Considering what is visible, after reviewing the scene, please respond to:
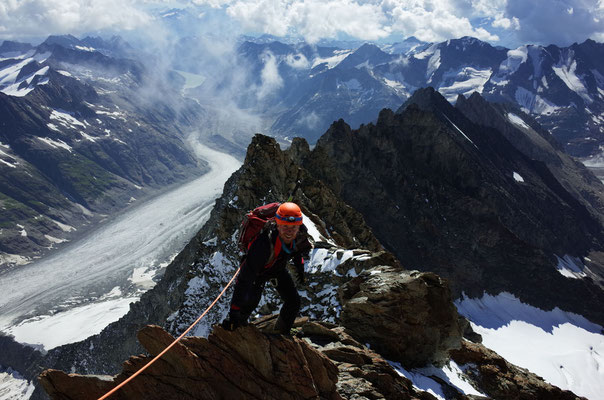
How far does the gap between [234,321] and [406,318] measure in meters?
10.2

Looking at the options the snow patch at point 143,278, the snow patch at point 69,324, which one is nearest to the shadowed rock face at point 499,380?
the snow patch at point 69,324

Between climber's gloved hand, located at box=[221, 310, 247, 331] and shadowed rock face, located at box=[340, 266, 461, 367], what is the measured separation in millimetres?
8640

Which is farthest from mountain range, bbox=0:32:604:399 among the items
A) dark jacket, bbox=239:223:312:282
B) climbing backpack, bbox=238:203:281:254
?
climbing backpack, bbox=238:203:281:254

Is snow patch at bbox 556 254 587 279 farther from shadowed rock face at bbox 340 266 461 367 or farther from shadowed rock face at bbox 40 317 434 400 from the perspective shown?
shadowed rock face at bbox 40 317 434 400

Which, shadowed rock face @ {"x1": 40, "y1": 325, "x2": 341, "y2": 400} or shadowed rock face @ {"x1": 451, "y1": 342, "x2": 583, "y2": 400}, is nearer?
shadowed rock face @ {"x1": 40, "y1": 325, "x2": 341, "y2": 400}

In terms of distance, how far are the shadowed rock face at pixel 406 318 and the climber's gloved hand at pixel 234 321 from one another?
8640 mm

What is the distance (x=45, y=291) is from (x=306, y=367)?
185m

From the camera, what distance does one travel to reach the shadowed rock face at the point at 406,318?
16.5m

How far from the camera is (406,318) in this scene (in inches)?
666

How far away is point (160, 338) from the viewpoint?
1052 centimetres

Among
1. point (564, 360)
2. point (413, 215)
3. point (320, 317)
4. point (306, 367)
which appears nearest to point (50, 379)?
point (306, 367)

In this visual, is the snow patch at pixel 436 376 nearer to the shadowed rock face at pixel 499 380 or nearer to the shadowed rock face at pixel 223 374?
the shadowed rock face at pixel 499 380

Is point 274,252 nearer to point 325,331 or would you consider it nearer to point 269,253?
point 269,253

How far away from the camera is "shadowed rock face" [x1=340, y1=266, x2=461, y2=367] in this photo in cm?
1653
